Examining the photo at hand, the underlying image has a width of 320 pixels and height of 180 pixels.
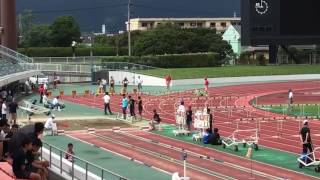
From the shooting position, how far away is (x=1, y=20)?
70.2 m

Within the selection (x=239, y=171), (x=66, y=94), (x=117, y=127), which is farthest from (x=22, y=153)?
(x=66, y=94)

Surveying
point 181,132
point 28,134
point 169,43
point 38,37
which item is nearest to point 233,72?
point 169,43

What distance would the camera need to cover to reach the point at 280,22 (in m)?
69.2

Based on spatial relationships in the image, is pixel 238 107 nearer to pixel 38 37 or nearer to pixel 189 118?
pixel 189 118

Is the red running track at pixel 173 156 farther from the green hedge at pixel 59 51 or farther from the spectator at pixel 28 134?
the green hedge at pixel 59 51

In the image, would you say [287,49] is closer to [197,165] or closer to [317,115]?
[317,115]

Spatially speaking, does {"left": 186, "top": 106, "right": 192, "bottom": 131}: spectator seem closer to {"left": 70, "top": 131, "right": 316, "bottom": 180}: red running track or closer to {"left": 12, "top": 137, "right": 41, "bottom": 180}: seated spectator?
{"left": 70, "top": 131, "right": 316, "bottom": 180}: red running track

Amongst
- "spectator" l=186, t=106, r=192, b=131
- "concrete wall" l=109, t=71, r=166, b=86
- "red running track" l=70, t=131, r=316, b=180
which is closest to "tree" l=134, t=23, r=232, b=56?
"concrete wall" l=109, t=71, r=166, b=86

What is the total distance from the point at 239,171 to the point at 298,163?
2460 mm

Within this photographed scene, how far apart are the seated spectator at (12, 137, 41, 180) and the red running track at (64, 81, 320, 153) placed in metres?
15.5

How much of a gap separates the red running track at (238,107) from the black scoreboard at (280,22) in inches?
188

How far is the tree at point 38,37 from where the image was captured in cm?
13050

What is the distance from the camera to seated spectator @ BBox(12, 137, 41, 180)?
39.1ft

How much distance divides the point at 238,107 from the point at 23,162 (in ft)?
106
